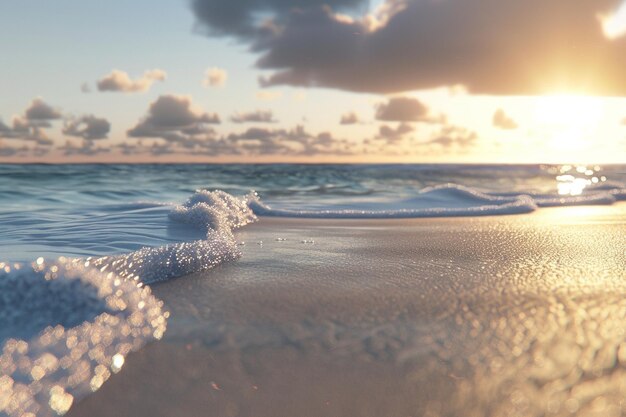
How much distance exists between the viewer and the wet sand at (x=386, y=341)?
1.01 m

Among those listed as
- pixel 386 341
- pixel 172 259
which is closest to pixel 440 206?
pixel 172 259

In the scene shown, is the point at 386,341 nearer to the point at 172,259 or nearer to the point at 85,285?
the point at 85,285

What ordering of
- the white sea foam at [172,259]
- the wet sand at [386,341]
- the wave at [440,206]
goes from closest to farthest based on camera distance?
1. the wet sand at [386,341]
2. the white sea foam at [172,259]
3. the wave at [440,206]

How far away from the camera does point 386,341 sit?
1.29m

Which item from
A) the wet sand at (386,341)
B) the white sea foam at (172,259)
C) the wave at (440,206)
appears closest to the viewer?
the wet sand at (386,341)

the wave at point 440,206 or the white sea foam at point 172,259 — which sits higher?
the wave at point 440,206

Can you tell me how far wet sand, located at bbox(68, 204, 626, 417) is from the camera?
39.9 inches

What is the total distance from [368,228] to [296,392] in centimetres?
256

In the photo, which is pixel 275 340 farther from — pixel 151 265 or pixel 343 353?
pixel 151 265

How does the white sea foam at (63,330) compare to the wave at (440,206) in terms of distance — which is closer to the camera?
the white sea foam at (63,330)

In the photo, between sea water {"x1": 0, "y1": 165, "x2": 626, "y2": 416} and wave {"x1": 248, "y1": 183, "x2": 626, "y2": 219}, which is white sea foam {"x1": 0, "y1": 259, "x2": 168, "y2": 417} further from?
wave {"x1": 248, "y1": 183, "x2": 626, "y2": 219}

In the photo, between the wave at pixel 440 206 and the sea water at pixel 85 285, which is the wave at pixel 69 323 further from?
the wave at pixel 440 206

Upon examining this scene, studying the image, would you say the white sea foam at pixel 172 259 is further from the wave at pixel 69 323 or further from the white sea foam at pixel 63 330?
the white sea foam at pixel 63 330

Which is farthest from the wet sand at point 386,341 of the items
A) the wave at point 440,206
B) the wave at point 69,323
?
the wave at point 440,206
